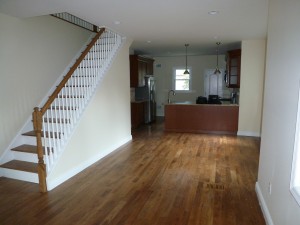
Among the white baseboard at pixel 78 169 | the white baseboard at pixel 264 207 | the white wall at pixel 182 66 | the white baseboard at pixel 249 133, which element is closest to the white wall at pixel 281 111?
the white baseboard at pixel 264 207

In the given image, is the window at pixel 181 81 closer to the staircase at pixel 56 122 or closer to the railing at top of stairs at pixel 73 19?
the railing at top of stairs at pixel 73 19

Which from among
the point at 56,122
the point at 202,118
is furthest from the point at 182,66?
the point at 56,122

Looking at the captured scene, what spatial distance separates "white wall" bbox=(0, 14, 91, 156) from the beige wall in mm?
4658

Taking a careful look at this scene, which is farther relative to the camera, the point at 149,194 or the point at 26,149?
the point at 26,149

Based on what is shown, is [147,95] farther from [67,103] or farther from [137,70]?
[67,103]

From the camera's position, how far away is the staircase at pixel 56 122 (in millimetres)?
3193

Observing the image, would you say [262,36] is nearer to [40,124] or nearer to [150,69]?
[150,69]

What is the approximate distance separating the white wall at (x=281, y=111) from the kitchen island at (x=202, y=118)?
3.87 metres

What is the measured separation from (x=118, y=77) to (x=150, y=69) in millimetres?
3698

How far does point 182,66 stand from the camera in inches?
378

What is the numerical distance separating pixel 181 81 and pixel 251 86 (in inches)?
150

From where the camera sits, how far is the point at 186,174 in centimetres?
377

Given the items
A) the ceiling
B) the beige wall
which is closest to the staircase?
the ceiling

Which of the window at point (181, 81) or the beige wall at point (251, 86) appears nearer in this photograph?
the beige wall at point (251, 86)
